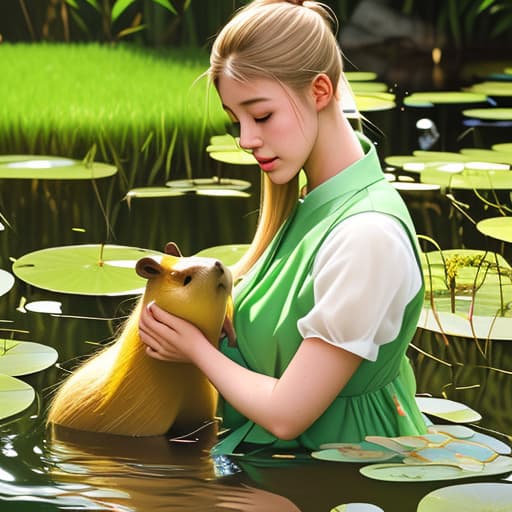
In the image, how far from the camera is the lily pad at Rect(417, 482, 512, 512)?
173 centimetres

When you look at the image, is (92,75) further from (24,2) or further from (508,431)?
(508,431)

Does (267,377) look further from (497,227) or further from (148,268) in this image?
(497,227)

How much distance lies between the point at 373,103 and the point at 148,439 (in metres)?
2.29

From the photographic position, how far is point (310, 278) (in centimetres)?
176

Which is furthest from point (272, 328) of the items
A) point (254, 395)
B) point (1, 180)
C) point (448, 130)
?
point (448, 130)

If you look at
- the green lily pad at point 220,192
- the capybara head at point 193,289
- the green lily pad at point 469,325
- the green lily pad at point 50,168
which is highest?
the capybara head at point 193,289

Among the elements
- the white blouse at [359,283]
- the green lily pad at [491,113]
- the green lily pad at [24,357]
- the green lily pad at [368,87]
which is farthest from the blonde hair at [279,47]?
the green lily pad at [368,87]

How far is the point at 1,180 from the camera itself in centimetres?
344

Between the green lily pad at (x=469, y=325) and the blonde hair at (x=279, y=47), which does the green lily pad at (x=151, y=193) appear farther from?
the blonde hair at (x=279, y=47)

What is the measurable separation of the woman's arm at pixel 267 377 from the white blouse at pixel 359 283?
2 cm


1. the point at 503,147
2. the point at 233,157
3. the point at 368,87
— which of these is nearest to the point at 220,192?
the point at 233,157

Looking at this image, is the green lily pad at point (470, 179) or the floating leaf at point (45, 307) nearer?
the floating leaf at point (45, 307)

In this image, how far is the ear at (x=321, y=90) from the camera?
5.71 ft

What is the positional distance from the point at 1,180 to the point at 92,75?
82 centimetres
